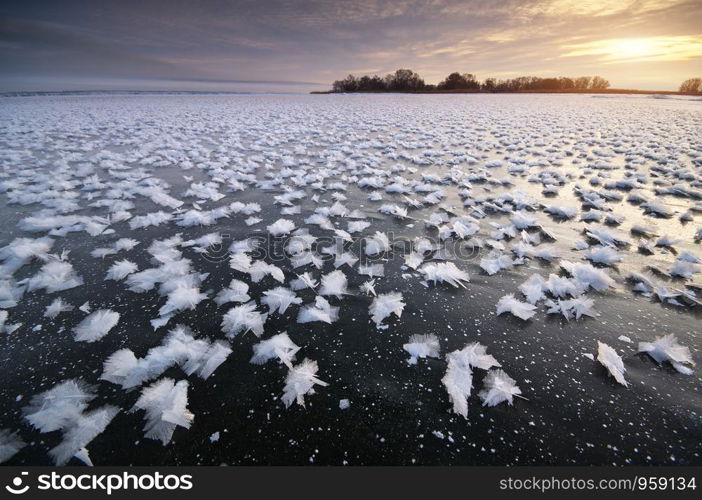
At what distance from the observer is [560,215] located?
4.34 meters

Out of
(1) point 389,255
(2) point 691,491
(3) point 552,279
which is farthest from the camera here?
(1) point 389,255

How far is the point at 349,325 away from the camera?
240 cm

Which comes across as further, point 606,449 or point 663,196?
point 663,196

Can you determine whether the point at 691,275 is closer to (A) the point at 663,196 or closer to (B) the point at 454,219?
(B) the point at 454,219

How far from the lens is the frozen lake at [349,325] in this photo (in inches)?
65.0

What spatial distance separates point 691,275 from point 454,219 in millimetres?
2430

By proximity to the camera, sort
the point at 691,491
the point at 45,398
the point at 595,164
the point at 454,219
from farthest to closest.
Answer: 1. the point at 595,164
2. the point at 454,219
3. the point at 45,398
4. the point at 691,491

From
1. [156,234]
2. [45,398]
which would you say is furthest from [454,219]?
[45,398]

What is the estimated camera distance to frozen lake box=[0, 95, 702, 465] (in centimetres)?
165

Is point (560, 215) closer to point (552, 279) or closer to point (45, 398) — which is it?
point (552, 279)

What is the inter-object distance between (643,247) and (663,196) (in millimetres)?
2820

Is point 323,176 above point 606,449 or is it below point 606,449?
above

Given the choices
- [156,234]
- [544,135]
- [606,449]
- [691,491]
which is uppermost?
[544,135]

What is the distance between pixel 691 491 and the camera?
59.9 inches
